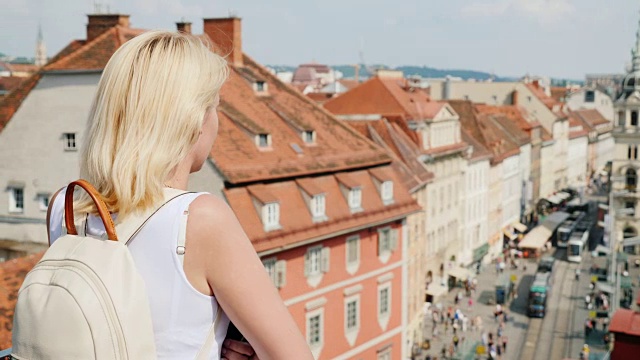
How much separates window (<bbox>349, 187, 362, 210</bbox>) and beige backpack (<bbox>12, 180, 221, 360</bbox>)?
28591mm

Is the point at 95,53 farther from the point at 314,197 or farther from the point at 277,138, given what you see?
the point at 314,197

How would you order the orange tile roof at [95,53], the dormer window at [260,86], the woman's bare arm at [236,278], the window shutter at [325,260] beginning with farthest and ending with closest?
the dormer window at [260,86], the orange tile roof at [95,53], the window shutter at [325,260], the woman's bare arm at [236,278]

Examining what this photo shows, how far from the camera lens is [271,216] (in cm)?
2742

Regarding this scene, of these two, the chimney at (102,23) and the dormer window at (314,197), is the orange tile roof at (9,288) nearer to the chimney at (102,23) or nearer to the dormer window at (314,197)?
the dormer window at (314,197)

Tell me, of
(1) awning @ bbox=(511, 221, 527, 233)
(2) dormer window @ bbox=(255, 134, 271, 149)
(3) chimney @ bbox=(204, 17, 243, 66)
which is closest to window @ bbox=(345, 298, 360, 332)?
(2) dormer window @ bbox=(255, 134, 271, 149)

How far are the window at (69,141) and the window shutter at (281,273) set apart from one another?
897 centimetres

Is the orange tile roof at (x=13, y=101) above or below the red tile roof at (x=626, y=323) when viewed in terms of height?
above

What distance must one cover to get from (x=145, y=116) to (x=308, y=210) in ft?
86.5

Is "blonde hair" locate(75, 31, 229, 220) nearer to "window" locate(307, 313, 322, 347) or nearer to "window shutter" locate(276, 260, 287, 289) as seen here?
"window shutter" locate(276, 260, 287, 289)

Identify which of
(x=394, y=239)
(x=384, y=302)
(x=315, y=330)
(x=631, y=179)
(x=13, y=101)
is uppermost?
(x=13, y=101)

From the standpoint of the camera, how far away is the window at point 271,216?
27041 millimetres

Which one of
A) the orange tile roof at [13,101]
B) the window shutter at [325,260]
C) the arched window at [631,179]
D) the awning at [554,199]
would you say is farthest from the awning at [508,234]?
the orange tile roof at [13,101]

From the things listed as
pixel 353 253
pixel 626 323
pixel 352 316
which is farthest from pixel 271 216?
pixel 626 323

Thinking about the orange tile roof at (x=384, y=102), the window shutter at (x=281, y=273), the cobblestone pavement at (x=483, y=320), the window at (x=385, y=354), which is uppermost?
the orange tile roof at (x=384, y=102)
